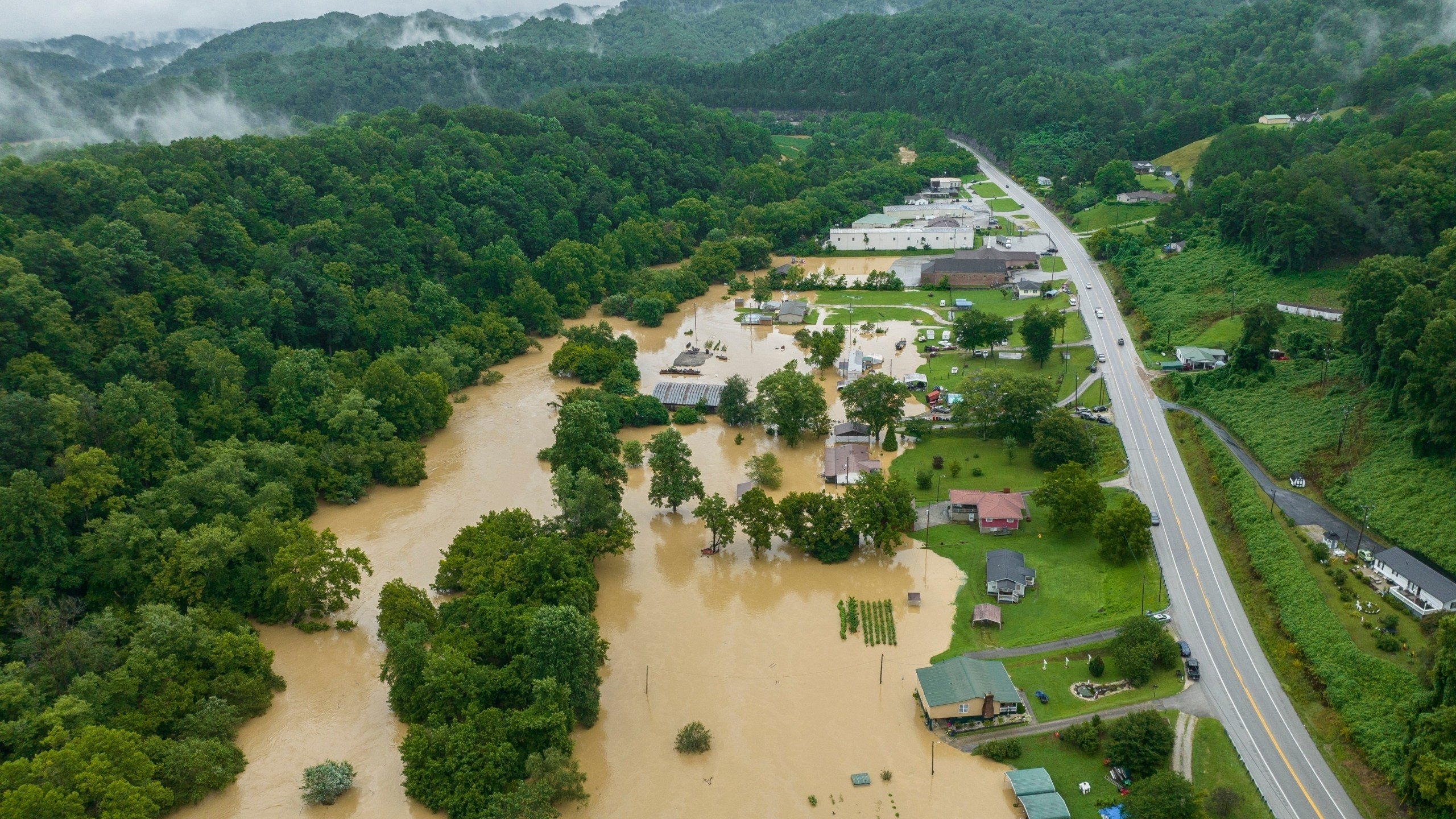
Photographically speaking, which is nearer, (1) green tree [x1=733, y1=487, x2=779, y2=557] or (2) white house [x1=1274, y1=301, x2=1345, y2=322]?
(1) green tree [x1=733, y1=487, x2=779, y2=557]

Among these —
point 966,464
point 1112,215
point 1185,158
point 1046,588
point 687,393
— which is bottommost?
point 1046,588

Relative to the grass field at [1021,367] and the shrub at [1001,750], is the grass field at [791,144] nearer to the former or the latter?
the grass field at [1021,367]

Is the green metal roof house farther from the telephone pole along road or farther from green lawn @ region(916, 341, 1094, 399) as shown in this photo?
green lawn @ region(916, 341, 1094, 399)

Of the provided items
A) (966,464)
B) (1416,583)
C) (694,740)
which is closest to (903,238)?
(966,464)

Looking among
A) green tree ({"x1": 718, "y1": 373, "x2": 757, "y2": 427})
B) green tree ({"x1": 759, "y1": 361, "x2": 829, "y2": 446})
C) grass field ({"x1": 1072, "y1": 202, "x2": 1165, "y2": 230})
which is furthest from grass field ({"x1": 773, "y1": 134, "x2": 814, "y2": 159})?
green tree ({"x1": 759, "y1": 361, "x2": 829, "y2": 446})

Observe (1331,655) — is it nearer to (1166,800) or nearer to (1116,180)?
(1166,800)

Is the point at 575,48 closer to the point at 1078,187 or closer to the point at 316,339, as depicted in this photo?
the point at 1078,187
